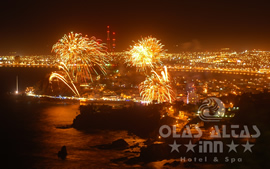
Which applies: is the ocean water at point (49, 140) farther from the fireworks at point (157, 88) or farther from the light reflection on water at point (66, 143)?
the fireworks at point (157, 88)

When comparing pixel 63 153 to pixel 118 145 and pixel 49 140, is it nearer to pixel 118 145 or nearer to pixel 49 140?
pixel 118 145

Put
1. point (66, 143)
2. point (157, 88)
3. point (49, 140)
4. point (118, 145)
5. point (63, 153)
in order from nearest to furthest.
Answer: point (63, 153) → point (118, 145) → point (66, 143) → point (49, 140) → point (157, 88)

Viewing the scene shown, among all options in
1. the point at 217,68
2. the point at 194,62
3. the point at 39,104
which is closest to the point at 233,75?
the point at 217,68

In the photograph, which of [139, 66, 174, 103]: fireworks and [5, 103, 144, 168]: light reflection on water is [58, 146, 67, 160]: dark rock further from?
[139, 66, 174, 103]: fireworks

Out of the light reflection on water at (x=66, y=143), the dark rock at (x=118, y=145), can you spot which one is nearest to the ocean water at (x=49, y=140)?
the light reflection on water at (x=66, y=143)

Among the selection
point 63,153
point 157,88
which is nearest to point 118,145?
point 63,153

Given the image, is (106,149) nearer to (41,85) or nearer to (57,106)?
(57,106)

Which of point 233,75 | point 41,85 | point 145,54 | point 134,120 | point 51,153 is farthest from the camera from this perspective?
point 233,75

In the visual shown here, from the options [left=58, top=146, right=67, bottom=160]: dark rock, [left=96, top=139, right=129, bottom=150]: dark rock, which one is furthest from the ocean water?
[left=96, top=139, right=129, bottom=150]: dark rock
